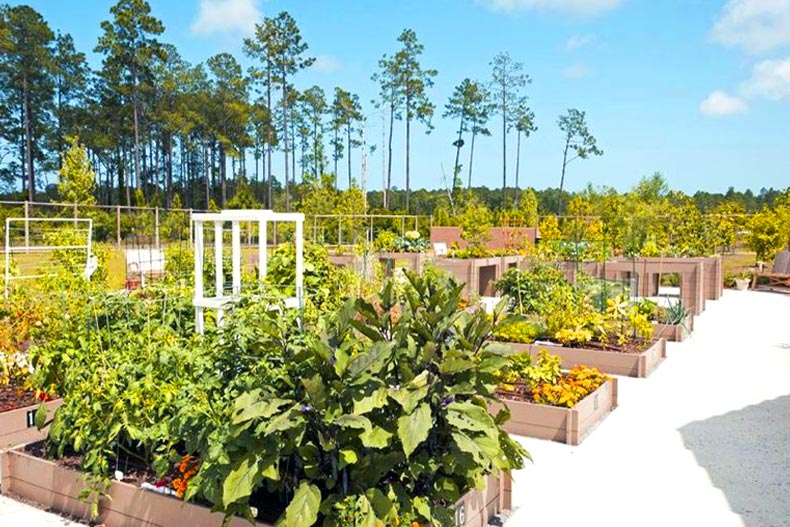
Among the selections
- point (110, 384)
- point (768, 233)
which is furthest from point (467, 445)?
point (768, 233)

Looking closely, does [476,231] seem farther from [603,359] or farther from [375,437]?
[375,437]

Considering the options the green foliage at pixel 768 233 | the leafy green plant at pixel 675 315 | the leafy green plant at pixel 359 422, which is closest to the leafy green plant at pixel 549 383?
the leafy green plant at pixel 359 422

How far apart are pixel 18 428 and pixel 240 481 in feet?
8.45

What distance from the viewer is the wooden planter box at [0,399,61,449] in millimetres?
4098

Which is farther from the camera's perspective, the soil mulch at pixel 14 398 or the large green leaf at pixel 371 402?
the soil mulch at pixel 14 398

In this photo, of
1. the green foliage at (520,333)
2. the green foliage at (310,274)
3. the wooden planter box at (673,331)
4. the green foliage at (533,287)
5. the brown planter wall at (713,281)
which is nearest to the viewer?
the green foliage at (310,274)

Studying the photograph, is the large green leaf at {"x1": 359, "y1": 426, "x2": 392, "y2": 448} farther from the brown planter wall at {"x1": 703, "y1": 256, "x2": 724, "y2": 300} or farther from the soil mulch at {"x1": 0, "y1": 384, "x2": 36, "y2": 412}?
the brown planter wall at {"x1": 703, "y1": 256, "x2": 724, "y2": 300}

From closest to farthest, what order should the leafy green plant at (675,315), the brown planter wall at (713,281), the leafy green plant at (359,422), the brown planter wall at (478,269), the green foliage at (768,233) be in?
the leafy green plant at (359,422) < the leafy green plant at (675,315) < the brown planter wall at (478,269) < the brown planter wall at (713,281) < the green foliage at (768,233)

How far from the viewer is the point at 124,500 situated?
3.06 m

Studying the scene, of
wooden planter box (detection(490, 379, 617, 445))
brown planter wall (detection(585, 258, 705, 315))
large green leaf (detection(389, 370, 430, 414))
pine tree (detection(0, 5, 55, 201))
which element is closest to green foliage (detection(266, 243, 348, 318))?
wooden planter box (detection(490, 379, 617, 445))

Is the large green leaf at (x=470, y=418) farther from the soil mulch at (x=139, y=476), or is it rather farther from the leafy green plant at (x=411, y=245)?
the leafy green plant at (x=411, y=245)

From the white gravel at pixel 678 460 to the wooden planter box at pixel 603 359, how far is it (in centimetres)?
15

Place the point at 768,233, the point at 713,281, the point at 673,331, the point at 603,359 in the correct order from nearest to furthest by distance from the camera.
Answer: the point at 603,359, the point at 673,331, the point at 713,281, the point at 768,233

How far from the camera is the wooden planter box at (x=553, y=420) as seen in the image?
444 centimetres
